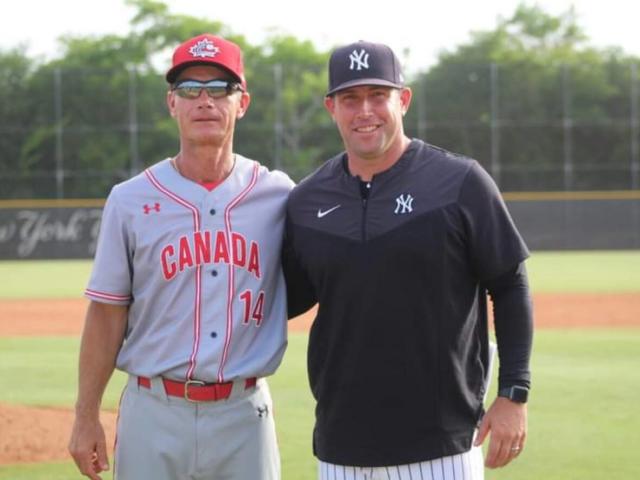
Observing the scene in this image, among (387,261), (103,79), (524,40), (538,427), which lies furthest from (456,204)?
(524,40)

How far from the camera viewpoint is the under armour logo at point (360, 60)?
136 inches

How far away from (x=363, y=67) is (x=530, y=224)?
24835mm

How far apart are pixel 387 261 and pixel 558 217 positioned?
82.3ft

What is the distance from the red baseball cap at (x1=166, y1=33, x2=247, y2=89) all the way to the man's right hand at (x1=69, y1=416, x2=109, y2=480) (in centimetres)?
103

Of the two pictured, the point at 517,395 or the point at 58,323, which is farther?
the point at 58,323

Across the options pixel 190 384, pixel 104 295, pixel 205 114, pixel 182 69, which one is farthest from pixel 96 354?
pixel 182 69

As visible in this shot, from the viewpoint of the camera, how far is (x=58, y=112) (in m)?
32.9

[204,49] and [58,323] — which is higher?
[204,49]

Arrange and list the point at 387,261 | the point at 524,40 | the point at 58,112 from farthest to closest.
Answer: the point at 524,40 < the point at 58,112 < the point at 387,261

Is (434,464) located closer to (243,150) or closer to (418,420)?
(418,420)

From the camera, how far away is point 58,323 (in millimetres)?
13664

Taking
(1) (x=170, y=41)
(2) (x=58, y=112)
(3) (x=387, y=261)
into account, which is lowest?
(3) (x=387, y=261)

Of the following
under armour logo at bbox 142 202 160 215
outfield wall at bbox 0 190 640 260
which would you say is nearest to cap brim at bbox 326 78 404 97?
under armour logo at bbox 142 202 160 215

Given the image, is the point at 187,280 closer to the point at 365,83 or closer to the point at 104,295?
the point at 104,295
